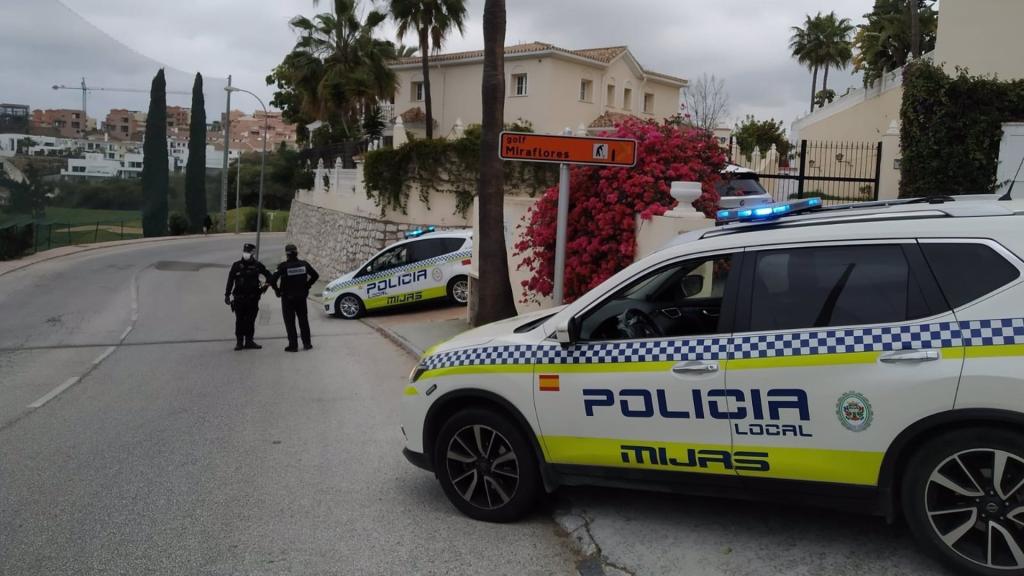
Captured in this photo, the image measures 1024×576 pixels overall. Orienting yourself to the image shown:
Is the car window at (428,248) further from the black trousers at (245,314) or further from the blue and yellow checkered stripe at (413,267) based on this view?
the black trousers at (245,314)

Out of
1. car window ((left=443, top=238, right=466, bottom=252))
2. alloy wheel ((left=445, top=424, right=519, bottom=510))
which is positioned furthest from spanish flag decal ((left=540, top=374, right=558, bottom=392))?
car window ((left=443, top=238, right=466, bottom=252))

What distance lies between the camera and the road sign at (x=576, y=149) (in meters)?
8.73

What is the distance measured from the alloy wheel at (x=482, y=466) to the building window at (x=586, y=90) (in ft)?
134

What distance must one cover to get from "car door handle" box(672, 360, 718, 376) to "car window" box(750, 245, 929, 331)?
0.31 meters

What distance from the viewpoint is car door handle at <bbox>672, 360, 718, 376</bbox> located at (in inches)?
178

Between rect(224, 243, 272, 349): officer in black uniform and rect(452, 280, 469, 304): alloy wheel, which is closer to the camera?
rect(224, 243, 272, 349): officer in black uniform

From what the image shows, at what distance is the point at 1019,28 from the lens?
1981 cm

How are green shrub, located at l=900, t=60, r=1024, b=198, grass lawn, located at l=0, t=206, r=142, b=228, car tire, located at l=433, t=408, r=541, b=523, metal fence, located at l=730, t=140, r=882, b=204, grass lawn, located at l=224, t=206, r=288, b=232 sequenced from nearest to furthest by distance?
car tire, located at l=433, t=408, r=541, b=523, green shrub, located at l=900, t=60, r=1024, b=198, metal fence, located at l=730, t=140, r=882, b=204, grass lawn, located at l=0, t=206, r=142, b=228, grass lawn, located at l=224, t=206, r=288, b=232

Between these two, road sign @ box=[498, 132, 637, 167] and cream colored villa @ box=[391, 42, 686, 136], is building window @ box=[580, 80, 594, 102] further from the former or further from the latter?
road sign @ box=[498, 132, 637, 167]

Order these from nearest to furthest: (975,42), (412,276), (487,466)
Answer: (487,466) → (412,276) → (975,42)

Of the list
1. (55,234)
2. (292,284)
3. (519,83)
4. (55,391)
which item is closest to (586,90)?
(519,83)

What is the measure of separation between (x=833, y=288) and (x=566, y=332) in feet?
4.85

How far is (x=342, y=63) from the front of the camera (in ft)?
146

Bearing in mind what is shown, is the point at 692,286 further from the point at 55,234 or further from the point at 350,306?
the point at 55,234
